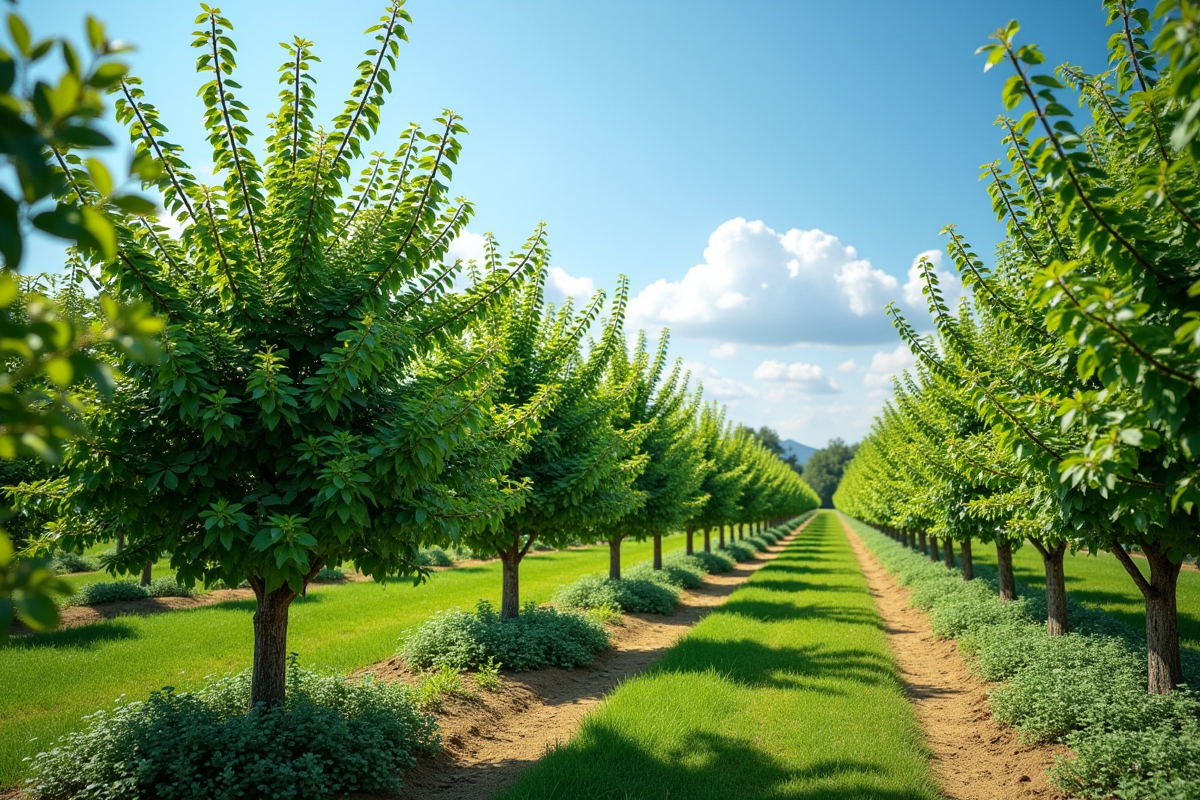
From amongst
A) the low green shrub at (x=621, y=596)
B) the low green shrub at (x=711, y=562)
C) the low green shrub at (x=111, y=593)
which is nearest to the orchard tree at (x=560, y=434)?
the low green shrub at (x=621, y=596)

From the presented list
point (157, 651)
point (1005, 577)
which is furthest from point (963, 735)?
point (157, 651)

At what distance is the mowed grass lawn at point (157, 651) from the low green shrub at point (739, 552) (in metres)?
15.4

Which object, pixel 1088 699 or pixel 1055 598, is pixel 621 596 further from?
pixel 1088 699

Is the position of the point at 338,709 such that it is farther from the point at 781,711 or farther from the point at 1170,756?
the point at 1170,756

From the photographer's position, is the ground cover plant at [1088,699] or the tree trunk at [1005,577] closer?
the ground cover plant at [1088,699]

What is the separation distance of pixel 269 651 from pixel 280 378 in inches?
128

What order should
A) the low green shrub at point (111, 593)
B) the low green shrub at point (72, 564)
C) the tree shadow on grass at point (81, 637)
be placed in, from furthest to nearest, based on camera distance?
the low green shrub at point (72, 564), the low green shrub at point (111, 593), the tree shadow on grass at point (81, 637)

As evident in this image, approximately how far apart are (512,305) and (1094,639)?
10502 millimetres

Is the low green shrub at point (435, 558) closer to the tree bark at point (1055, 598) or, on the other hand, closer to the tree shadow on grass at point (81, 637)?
the tree shadow on grass at point (81, 637)

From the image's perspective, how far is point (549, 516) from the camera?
37.5 ft

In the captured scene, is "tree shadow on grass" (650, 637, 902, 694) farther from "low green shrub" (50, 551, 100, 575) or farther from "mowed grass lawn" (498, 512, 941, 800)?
"low green shrub" (50, 551, 100, 575)

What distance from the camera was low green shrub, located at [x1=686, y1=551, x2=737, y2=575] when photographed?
85.7 feet

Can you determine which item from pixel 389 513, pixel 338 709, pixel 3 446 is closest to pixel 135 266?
pixel 389 513

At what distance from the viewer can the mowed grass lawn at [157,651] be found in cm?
813
